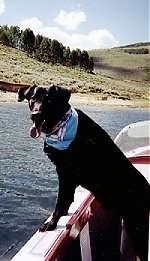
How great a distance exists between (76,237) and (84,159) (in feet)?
2.44

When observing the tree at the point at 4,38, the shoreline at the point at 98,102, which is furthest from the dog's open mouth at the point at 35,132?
the tree at the point at 4,38

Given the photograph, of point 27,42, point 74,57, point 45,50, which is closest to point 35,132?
point 45,50

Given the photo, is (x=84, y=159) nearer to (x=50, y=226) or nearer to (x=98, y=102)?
(x=50, y=226)

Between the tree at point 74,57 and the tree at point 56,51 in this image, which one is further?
the tree at point 74,57

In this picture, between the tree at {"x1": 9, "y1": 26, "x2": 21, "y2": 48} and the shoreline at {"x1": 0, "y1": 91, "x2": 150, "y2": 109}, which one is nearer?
the shoreline at {"x1": 0, "y1": 91, "x2": 150, "y2": 109}

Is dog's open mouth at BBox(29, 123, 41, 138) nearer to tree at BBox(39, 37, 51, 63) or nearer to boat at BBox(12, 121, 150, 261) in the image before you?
boat at BBox(12, 121, 150, 261)

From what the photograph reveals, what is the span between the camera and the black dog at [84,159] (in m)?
2.98

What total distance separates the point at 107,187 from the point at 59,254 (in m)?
0.48

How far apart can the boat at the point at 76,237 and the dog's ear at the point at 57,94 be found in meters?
0.83

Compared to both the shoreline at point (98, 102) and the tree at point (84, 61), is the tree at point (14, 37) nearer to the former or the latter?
the tree at point (84, 61)

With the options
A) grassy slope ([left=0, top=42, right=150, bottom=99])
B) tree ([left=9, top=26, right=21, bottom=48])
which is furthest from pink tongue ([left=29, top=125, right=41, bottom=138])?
tree ([left=9, top=26, right=21, bottom=48])

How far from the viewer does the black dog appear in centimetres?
298

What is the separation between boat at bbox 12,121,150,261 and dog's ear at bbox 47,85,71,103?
2.72ft

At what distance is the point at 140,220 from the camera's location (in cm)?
324
